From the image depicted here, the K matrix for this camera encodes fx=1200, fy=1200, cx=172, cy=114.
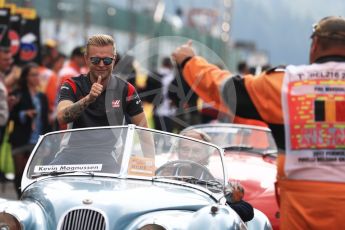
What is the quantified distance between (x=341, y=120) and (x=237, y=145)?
6.68 m

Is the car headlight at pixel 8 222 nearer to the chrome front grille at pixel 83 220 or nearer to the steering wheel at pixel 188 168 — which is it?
the chrome front grille at pixel 83 220

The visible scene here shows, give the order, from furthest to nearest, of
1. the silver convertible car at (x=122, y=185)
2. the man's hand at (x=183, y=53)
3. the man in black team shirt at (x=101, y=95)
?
the man in black team shirt at (x=101, y=95), the silver convertible car at (x=122, y=185), the man's hand at (x=183, y=53)

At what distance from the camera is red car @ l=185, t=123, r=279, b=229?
35.8 ft

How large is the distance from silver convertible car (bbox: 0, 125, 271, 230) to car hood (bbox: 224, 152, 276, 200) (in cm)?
220

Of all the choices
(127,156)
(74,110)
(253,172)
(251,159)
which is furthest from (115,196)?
(251,159)

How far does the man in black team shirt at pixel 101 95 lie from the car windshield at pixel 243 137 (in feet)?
11.9

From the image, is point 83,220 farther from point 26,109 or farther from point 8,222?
point 26,109

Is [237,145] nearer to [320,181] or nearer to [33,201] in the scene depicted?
[33,201]

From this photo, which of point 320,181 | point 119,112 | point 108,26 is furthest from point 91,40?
point 108,26

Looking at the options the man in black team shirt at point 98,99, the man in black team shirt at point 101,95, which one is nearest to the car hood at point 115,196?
the man in black team shirt at point 98,99

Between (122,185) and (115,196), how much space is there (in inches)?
12.2

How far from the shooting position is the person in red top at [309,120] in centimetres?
583

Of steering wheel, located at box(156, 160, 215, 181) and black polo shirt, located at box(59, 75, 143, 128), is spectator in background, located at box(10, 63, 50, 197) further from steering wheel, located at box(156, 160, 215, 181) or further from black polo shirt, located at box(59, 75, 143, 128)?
steering wheel, located at box(156, 160, 215, 181)

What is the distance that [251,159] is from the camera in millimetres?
12266
